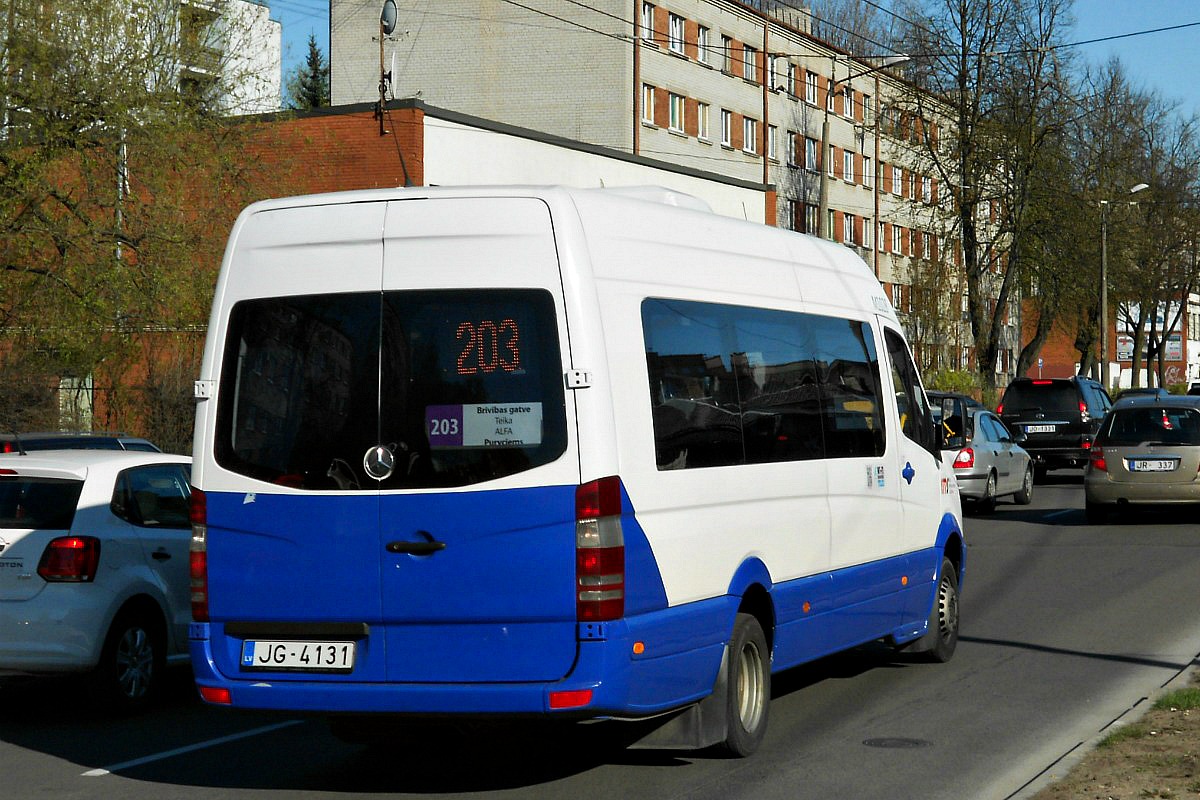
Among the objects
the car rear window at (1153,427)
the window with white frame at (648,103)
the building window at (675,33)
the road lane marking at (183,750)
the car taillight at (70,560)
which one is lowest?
the road lane marking at (183,750)

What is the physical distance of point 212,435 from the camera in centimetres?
714

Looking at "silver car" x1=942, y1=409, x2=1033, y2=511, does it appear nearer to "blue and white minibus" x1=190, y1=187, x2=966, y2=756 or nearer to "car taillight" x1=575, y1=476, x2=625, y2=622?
"blue and white minibus" x1=190, y1=187, x2=966, y2=756

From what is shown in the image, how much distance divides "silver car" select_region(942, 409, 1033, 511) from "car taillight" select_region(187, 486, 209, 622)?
17.6m

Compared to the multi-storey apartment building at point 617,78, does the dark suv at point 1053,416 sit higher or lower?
lower

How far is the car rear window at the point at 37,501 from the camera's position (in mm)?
9203

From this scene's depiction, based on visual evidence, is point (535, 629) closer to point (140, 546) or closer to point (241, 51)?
point (140, 546)

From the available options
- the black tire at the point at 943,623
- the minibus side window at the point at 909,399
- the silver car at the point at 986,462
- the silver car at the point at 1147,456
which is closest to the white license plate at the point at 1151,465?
the silver car at the point at 1147,456

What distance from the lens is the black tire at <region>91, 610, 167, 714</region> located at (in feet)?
30.3

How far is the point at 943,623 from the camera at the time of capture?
10.8 metres

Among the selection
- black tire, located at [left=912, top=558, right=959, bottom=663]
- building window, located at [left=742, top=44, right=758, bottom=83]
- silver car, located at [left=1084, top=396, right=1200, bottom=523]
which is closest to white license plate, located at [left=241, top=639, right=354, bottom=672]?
black tire, located at [left=912, top=558, right=959, bottom=663]

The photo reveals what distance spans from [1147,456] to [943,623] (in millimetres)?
11999

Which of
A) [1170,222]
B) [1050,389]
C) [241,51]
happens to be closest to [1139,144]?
[1170,222]

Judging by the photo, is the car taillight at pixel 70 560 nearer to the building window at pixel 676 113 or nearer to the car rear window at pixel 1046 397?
the car rear window at pixel 1046 397

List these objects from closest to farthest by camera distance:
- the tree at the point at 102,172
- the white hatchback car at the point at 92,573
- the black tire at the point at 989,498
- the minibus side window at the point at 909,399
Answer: the white hatchback car at the point at 92,573
the minibus side window at the point at 909,399
the tree at the point at 102,172
the black tire at the point at 989,498
